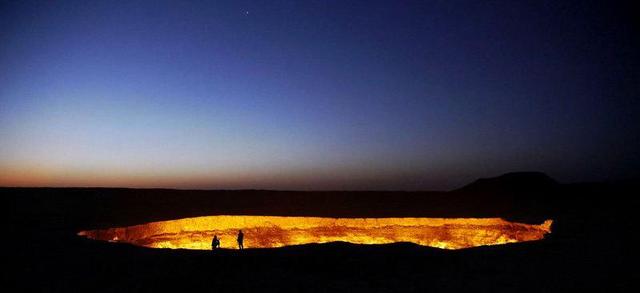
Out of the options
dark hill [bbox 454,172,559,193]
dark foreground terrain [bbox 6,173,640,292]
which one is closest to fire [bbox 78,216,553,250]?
dark foreground terrain [bbox 6,173,640,292]

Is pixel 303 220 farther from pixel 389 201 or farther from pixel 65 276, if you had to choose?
pixel 389 201

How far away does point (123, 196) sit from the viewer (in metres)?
33.0

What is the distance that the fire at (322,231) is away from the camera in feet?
59.8

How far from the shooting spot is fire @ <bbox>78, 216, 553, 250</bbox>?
59.8ft

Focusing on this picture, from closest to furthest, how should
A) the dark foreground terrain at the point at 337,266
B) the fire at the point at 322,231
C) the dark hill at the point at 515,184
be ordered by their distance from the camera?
the dark foreground terrain at the point at 337,266 < the fire at the point at 322,231 < the dark hill at the point at 515,184

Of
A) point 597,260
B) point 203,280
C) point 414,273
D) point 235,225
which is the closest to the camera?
point 203,280

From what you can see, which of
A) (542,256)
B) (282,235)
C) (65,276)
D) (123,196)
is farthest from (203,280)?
(123,196)

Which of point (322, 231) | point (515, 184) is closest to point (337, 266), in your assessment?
point (322, 231)

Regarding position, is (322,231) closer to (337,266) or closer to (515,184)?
(337,266)

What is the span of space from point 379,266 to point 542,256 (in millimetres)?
4562

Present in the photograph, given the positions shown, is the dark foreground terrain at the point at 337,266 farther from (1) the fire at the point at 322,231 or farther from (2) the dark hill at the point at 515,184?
(2) the dark hill at the point at 515,184

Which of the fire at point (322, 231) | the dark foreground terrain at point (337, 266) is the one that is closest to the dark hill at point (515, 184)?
the fire at point (322, 231)

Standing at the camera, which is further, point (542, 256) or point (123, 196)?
point (123, 196)

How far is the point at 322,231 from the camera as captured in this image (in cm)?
2058
